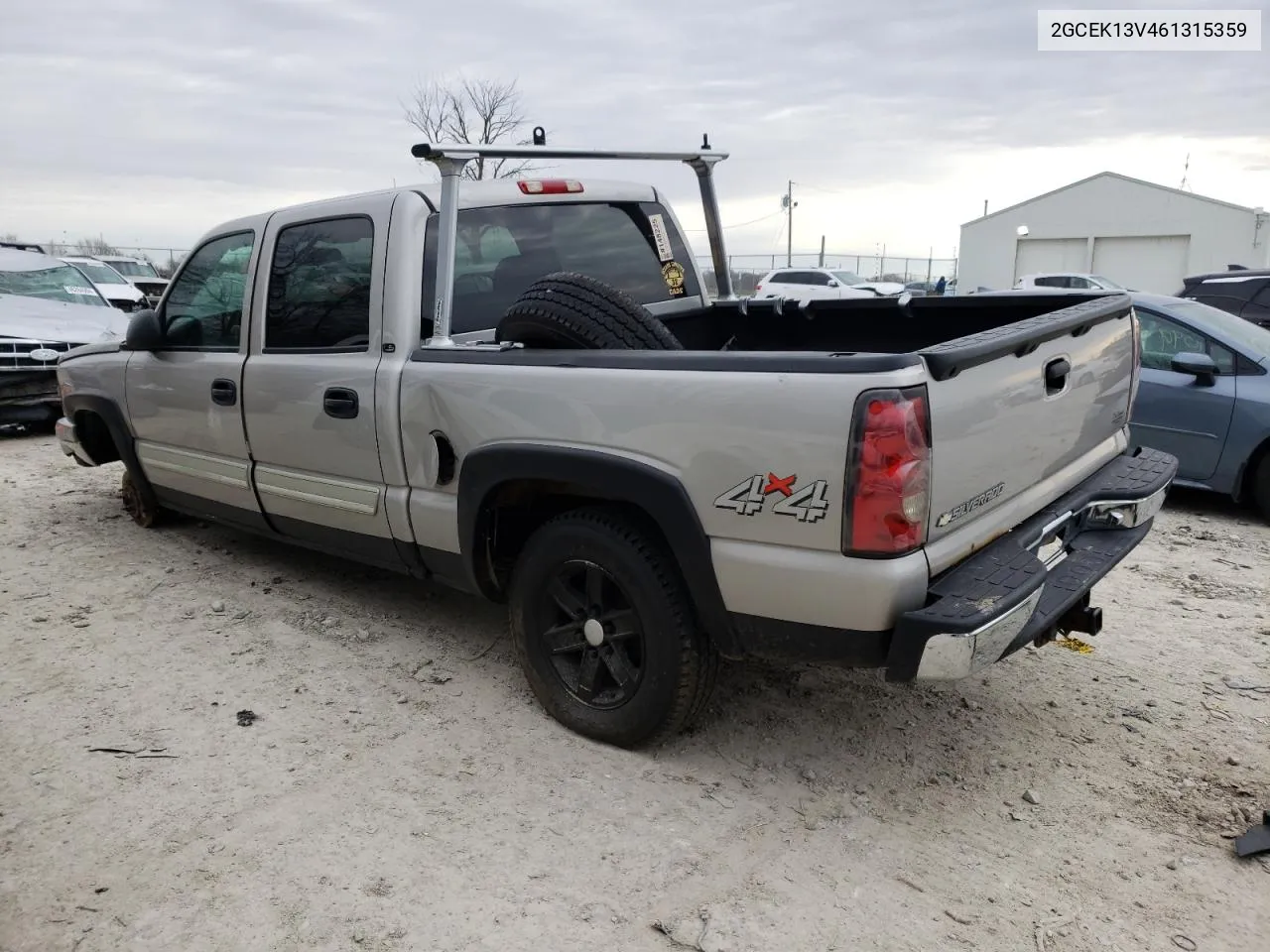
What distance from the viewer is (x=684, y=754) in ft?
10.4

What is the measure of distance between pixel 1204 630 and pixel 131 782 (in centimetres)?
434

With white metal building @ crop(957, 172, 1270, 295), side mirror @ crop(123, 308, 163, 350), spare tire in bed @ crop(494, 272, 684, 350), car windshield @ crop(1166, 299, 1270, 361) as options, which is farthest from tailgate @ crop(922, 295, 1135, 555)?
white metal building @ crop(957, 172, 1270, 295)

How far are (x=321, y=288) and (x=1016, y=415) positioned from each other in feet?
9.12

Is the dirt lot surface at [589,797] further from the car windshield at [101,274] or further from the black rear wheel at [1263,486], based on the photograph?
the car windshield at [101,274]

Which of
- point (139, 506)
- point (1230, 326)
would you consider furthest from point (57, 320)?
point (1230, 326)

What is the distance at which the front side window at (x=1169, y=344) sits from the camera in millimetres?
6121

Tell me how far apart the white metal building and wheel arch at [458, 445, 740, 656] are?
34.9 metres

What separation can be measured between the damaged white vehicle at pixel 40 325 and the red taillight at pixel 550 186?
227 inches

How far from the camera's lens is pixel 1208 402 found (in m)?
5.99

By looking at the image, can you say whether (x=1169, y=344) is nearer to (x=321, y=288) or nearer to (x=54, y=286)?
(x=321, y=288)

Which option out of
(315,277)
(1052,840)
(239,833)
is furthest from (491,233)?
(1052,840)

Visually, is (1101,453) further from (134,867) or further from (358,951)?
(134,867)

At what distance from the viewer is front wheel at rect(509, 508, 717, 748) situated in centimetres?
285

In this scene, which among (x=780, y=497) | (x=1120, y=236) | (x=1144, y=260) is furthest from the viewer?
(x=1120, y=236)
